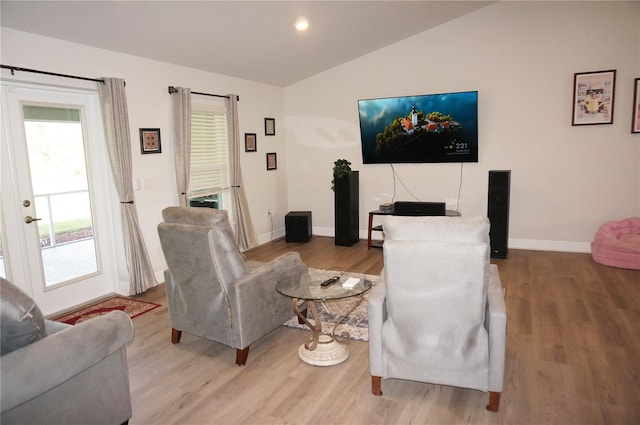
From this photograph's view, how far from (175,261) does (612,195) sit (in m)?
5.43

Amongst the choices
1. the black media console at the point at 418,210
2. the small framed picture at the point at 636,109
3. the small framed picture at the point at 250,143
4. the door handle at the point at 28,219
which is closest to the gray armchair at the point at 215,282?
the door handle at the point at 28,219

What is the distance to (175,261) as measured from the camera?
3027 mm

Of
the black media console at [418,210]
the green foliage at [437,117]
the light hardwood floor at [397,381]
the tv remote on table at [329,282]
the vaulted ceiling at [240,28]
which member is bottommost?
the light hardwood floor at [397,381]

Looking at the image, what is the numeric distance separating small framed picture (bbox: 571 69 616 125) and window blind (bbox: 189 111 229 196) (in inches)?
185

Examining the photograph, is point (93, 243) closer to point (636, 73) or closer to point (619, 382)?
point (619, 382)

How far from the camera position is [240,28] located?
176 inches

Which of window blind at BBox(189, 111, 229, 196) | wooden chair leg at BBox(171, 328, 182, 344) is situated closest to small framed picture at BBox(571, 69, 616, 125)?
window blind at BBox(189, 111, 229, 196)

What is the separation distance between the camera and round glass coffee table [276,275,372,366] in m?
2.78

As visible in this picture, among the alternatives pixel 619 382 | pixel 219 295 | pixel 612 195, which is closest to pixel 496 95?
pixel 612 195

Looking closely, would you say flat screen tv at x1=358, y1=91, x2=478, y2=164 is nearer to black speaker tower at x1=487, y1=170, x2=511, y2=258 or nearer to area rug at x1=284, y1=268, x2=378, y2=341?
black speaker tower at x1=487, y1=170, x2=511, y2=258

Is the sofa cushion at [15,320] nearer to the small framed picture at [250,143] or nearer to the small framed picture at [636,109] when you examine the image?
the small framed picture at [250,143]

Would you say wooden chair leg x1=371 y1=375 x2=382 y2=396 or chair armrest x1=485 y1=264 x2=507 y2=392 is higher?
chair armrest x1=485 y1=264 x2=507 y2=392

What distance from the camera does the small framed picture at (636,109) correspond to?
5133 millimetres

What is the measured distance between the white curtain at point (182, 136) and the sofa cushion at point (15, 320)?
3308 mm
